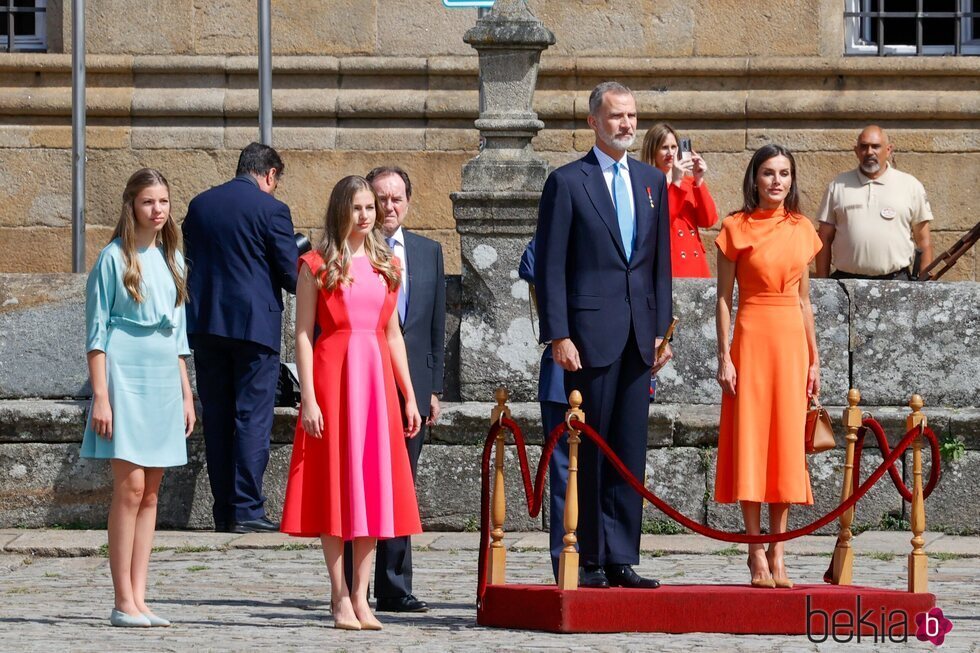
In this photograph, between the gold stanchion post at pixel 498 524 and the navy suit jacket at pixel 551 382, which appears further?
the navy suit jacket at pixel 551 382

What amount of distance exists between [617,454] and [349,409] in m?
0.99

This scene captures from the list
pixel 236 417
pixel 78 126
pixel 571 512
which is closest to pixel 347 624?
pixel 571 512

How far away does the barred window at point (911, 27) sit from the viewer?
14.5 meters

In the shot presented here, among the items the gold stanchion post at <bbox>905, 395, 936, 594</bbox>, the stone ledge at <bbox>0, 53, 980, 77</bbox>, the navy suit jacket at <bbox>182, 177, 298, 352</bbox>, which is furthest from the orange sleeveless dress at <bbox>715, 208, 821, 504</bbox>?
the stone ledge at <bbox>0, 53, 980, 77</bbox>

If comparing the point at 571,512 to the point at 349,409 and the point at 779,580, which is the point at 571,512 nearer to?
the point at 349,409

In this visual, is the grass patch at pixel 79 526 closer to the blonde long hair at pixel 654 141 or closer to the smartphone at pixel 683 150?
the blonde long hair at pixel 654 141

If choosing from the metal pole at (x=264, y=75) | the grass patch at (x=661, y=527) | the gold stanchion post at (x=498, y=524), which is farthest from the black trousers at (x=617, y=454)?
the metal pole at (x=264, y=75)

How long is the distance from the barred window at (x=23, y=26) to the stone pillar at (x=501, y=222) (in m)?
5.53

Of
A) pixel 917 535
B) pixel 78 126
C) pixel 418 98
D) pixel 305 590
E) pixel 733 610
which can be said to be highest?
pixel 418 98

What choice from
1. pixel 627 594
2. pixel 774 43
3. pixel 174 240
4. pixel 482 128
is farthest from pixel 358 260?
pixel 774 43

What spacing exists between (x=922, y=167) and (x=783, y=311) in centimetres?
637

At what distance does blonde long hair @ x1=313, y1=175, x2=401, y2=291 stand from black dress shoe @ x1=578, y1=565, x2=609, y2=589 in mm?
1244

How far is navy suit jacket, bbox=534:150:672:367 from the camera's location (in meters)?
7.46

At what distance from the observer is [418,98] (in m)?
14.1
